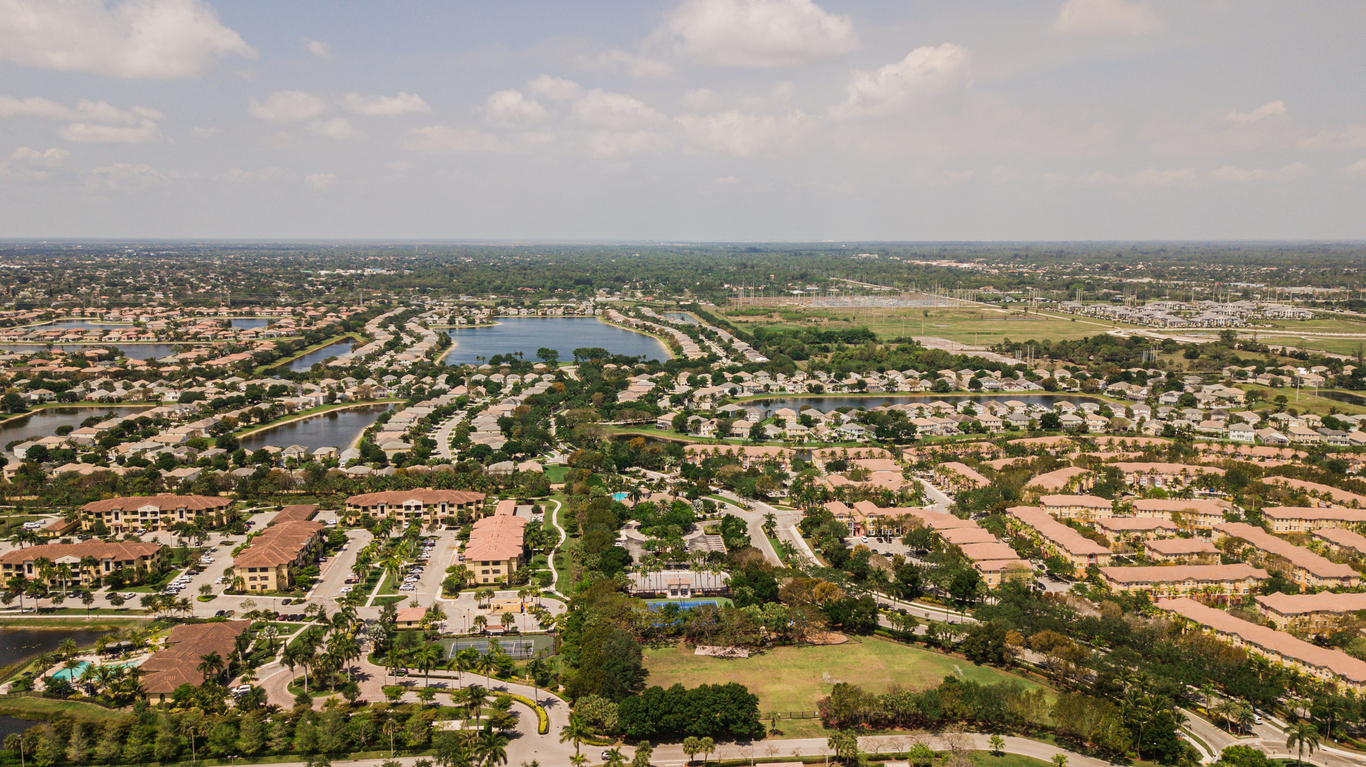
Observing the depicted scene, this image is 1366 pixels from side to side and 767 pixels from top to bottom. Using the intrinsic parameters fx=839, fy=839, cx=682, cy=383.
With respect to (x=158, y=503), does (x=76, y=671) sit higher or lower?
lower

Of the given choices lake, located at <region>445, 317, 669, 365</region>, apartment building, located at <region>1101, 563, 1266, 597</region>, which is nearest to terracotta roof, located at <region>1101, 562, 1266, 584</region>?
apartment building, located at <region>1101, 563, 1266, 597</region>

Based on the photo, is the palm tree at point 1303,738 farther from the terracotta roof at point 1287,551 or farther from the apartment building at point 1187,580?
the terracotta roof at point 1287,551

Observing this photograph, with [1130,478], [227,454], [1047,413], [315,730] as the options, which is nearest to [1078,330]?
[1047,413]

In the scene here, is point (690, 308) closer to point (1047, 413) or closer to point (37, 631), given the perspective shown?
point (1047, 413)

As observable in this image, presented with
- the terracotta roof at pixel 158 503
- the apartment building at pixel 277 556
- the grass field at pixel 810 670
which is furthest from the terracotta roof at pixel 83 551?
the grass field at pixel 810 670

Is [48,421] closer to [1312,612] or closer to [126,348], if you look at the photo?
[126,348]

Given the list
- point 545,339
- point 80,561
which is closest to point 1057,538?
point 80,561
